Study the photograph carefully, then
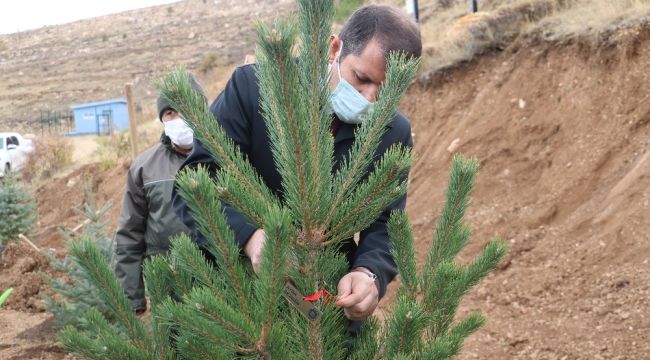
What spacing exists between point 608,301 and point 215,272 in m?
4.61

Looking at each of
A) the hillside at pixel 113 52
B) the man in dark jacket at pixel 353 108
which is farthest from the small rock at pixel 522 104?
the hillside at pixel 113 52

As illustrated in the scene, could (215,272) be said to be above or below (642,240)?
above

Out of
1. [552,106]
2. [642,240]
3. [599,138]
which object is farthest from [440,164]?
[642,240]

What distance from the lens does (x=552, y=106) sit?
Result: 8.62m

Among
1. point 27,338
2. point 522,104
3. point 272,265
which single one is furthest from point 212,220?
point 522,104

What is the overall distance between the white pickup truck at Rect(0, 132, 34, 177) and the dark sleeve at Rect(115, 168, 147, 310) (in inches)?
762

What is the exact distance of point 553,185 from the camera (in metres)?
7.66

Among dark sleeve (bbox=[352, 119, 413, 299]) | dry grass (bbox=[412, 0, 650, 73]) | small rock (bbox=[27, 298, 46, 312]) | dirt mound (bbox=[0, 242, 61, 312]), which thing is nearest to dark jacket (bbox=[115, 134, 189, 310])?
dark sleeve (bbox=[352, 119, 413, 299])

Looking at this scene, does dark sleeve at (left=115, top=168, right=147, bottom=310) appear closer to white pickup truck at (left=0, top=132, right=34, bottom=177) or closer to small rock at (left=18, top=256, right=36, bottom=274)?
small rock at (left=18, top=256, right=36, bottom=274)

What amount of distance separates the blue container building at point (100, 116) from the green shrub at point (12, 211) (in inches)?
924

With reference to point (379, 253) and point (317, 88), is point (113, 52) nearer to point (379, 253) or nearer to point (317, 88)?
point (379, 253)

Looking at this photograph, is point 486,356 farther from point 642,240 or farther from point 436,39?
point 436,39

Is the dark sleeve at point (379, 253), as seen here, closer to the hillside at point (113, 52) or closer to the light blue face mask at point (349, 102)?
the light blue face mask at point (349, 102)

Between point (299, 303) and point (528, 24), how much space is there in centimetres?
935
